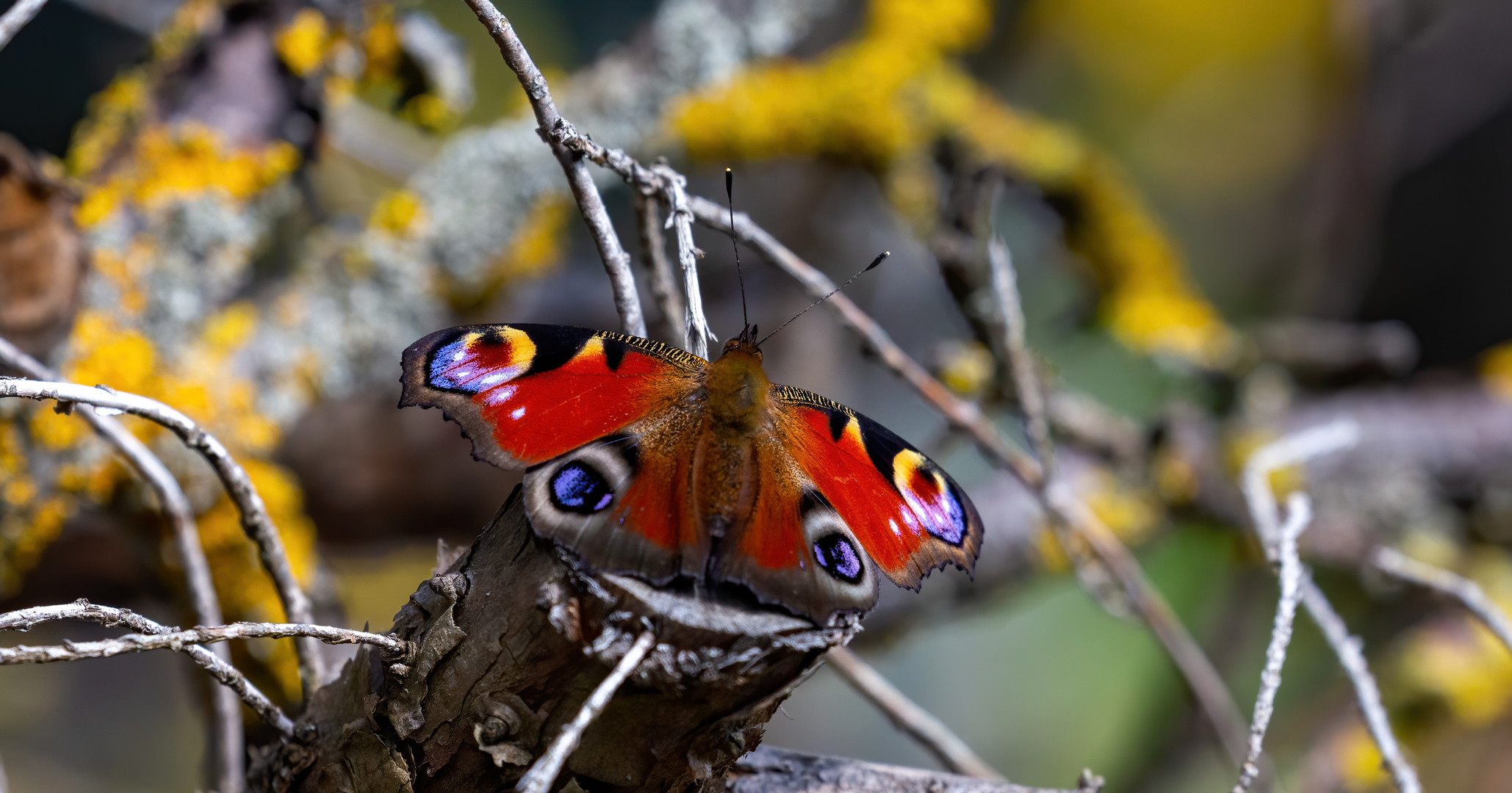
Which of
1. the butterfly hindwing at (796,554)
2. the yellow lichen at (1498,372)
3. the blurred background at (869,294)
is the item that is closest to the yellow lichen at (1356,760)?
the blurred background at (869,294)

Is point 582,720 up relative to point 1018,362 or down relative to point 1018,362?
down

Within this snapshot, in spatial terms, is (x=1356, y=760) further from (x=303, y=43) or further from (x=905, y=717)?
(x=303, y=43)

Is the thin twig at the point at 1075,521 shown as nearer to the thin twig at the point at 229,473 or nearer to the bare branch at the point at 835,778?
the bare branch at the point at 835,778

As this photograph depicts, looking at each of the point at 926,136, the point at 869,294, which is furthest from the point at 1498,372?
the point at 869,294

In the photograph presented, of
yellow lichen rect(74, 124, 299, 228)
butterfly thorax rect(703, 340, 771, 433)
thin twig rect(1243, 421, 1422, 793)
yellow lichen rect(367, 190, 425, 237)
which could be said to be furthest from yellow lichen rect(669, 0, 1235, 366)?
butterfly thorax rect(703, 340, 771, 433)

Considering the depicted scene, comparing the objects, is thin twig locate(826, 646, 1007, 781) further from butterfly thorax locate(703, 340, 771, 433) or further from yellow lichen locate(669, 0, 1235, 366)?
yellow lichen locate(669, 0, 1235, 366)

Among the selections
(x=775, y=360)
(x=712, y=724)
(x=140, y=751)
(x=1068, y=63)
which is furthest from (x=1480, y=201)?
(x=140, y=751)
